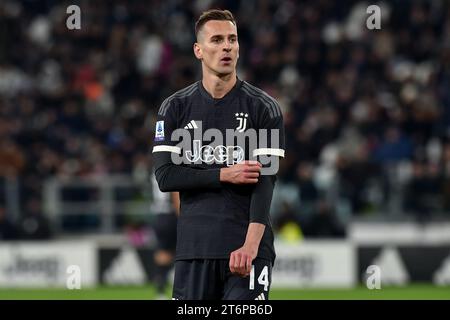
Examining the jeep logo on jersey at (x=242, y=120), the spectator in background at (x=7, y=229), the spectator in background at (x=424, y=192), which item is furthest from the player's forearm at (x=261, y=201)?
the spectator in background at (x=7, y=229)

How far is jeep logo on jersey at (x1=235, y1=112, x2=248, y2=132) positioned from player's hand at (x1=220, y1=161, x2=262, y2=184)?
19cm

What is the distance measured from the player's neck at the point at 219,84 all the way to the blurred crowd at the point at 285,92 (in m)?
12.7

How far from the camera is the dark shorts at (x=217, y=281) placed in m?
5.76

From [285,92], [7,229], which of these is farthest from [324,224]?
[7,229]

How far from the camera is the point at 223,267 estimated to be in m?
5.83

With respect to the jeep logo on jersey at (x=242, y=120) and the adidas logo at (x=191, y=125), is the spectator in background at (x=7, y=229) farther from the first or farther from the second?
the jeep logo on jersey at (x=242, y=120)

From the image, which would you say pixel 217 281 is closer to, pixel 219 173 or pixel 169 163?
pixel 219 173

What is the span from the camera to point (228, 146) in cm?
589

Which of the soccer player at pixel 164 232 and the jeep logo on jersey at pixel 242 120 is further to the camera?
the soccer player at pixel 164 232

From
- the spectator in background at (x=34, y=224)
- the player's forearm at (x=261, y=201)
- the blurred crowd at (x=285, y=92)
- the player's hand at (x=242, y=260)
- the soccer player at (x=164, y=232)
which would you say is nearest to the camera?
the player's hand at (x=242, y=260)

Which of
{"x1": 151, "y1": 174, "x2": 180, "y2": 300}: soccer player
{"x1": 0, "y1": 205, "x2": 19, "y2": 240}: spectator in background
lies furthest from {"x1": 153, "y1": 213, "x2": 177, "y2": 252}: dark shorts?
{"x1": 0, "y1": 205, "x2": 19, "y2": 240}: spectator in background

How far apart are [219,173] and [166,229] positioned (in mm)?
8575
